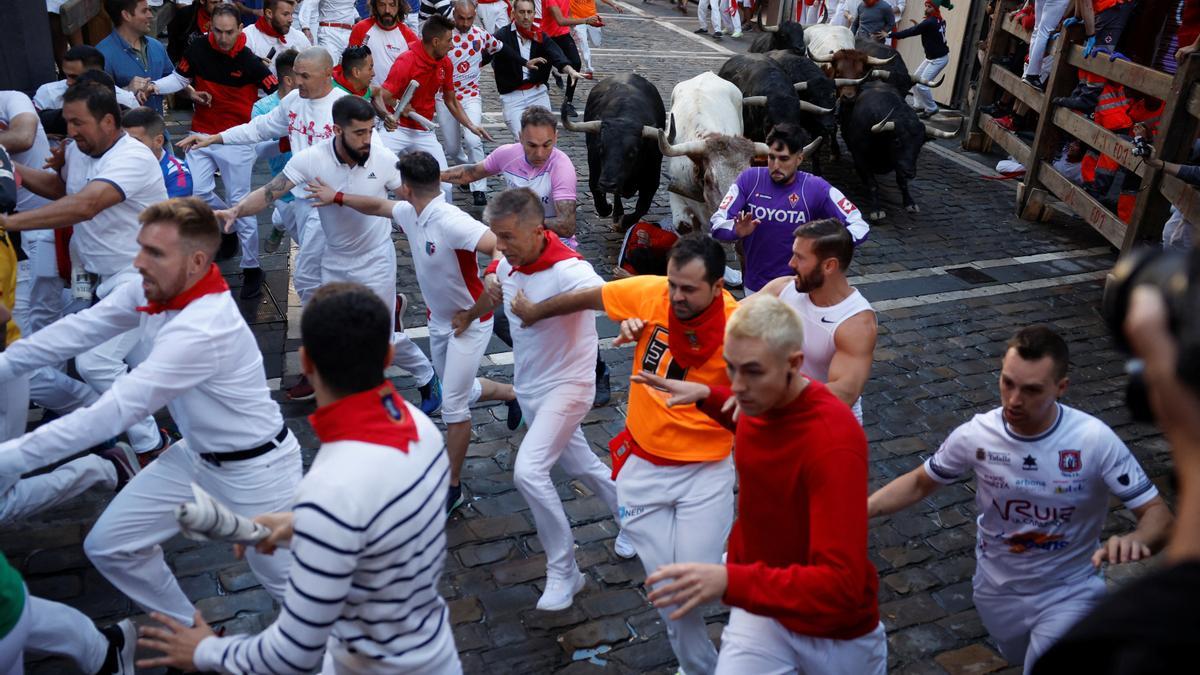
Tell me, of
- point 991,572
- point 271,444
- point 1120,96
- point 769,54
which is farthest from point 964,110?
point 271,444

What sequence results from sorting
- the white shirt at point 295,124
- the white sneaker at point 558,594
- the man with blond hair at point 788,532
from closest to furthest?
1. the man with blond hair at point 788,532
2. the white sneaker at point 558,594
3. the white shirt at point 295,124

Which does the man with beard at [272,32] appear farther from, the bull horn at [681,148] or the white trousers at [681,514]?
the white trousers at [681,514]

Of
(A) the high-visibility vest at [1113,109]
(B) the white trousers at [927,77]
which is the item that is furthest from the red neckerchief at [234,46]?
(B) the white trousers at [927,77]

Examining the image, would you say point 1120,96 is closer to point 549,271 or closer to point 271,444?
point 549,271

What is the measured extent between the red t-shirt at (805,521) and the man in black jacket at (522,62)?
886 centimetres

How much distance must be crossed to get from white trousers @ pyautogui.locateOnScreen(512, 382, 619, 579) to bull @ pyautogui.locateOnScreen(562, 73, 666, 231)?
16.9ft

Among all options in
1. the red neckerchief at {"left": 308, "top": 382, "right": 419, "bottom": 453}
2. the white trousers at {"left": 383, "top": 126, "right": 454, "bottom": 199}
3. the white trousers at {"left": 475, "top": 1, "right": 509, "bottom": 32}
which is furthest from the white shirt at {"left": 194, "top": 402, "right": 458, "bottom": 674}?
the white trousers at {"left": 475, "top": 1, "right": 509, "bottom": 32}

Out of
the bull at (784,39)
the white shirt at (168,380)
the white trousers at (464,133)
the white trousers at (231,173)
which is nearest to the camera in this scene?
the white shirt at (168,380)

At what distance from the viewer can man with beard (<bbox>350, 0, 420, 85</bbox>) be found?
34.1 ft

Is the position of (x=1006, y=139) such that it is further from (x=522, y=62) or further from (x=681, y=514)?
(x=681, y=514)

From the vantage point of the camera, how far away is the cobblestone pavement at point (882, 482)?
16.3 feet

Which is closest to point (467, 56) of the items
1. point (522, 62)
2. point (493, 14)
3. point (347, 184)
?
point (522, 62)

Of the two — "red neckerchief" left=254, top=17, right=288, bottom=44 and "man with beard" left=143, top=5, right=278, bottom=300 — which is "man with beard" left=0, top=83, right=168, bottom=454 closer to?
"man with beard" left=143, top=5, right=278, bottom=300

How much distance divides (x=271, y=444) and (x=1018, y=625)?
3258mm
